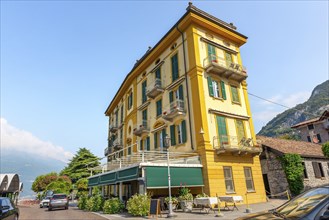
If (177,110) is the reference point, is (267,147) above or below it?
below

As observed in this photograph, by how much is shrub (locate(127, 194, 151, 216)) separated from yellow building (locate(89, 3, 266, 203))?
2.20ft

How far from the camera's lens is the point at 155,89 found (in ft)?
73.4

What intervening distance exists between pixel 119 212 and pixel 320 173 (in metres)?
21.4

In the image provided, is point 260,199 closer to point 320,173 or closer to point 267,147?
point 267,147

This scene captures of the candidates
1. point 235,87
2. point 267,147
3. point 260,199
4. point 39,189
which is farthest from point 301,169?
point 39,189

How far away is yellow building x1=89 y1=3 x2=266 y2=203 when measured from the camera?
16.2 metres

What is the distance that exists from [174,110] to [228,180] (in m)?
7.10

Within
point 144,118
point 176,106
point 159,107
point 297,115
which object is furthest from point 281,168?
point 297,115

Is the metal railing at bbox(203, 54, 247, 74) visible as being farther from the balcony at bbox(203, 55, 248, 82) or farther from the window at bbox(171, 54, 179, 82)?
the window at bbox(171, 54, 179, 82)

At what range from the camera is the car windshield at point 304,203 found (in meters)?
3.84

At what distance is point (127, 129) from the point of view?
99.5 ft

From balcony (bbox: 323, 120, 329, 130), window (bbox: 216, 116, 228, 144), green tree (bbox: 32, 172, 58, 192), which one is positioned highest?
balcony (bbox: 323, 120, 329, 130)

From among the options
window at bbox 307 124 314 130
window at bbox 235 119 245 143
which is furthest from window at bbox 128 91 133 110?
window at bbox 307 124 314 130

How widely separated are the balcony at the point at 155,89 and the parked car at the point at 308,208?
18.3 metres
